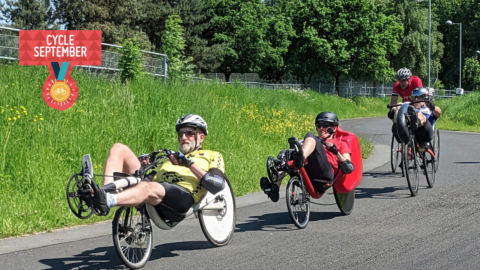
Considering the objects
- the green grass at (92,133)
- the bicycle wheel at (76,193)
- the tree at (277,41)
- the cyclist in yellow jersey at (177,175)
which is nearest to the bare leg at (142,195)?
the cyclist in yellow jersey at (177,175)

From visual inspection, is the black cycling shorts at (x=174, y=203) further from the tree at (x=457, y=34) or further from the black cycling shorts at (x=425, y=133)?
the tree at (x=457, y=34)

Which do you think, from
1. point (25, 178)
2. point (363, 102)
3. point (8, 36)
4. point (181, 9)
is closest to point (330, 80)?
point (363, 102)

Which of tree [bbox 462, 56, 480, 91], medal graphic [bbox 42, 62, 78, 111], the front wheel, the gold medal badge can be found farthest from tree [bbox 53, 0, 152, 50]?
tree [bbox 462, 56, 480, 91]

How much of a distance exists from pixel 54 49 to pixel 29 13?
165ft

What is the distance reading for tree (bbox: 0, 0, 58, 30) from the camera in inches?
2461

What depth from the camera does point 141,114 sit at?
13.7 m

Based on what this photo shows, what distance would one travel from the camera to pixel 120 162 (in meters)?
6.14

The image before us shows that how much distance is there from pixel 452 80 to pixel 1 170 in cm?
8358

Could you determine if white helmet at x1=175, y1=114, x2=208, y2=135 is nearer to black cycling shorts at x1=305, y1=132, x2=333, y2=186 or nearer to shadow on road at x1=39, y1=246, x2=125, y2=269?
shadow on road at x1=39, y1=246, x2=125, y2=269

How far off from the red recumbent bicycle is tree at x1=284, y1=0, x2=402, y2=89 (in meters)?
50.2

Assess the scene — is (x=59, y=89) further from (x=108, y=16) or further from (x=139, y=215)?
(x=108, y=16)

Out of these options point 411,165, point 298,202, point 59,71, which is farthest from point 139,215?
point 59,71

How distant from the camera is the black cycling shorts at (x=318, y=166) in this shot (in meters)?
8.18

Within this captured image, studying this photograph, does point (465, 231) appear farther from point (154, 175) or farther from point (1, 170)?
point (1, 170)
